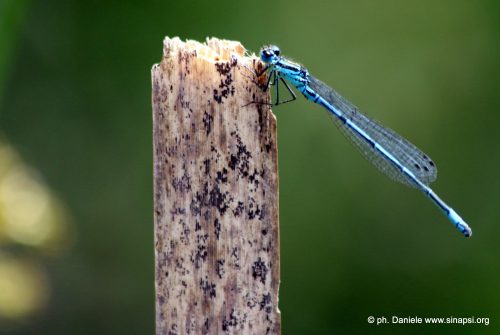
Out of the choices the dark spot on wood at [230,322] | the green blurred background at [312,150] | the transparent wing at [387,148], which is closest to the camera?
the dark spot on wood at [230,322]

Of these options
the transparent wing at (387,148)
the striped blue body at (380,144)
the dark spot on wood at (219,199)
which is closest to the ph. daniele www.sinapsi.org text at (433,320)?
the striped blue body at (380,144)

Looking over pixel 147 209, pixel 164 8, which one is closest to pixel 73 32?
pixel 164 8

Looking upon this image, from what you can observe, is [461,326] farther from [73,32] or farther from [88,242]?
[73,32]

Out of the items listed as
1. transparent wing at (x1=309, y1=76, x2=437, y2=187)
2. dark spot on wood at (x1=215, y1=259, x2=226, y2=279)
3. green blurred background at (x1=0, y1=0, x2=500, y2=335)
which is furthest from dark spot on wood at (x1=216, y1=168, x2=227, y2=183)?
green blurred background at (x1=0, y1=0, x2=500, y2=335)

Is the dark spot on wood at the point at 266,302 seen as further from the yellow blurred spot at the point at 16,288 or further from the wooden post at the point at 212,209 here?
the yellow blurred spot at the point at 16,288

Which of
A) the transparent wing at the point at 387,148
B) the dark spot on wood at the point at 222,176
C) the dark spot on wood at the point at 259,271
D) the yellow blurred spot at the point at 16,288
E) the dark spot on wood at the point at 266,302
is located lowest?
the dark spot on wood at the point at 266,302

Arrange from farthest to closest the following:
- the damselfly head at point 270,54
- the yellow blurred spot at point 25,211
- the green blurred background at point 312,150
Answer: the green blurred background at point 312,150 → the damselfly head at point 270,54 → the yellow blurred spot at point 25,211
